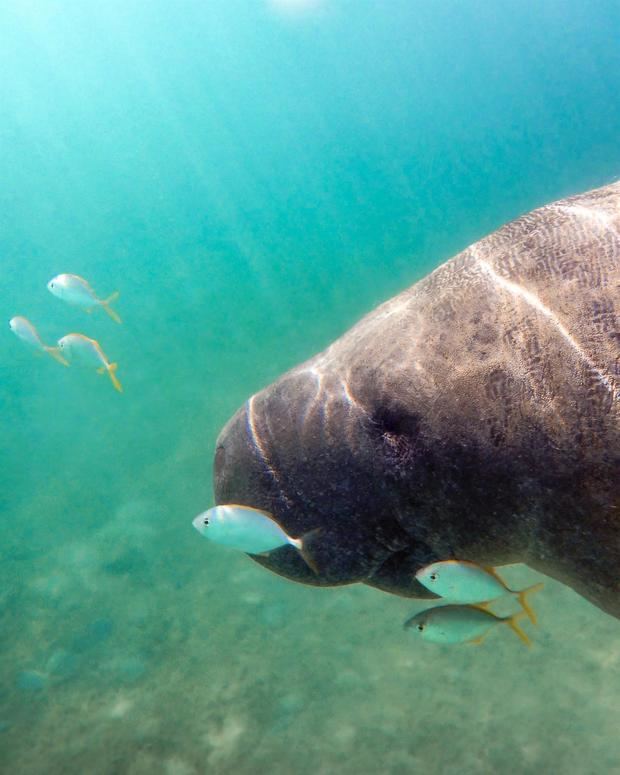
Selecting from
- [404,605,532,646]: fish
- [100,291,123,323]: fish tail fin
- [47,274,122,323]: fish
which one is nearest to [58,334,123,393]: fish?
[47,274,122,323]: fish

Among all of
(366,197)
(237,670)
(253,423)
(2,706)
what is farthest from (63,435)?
(366,197)

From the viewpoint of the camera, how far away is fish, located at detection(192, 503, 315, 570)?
7.45 feet

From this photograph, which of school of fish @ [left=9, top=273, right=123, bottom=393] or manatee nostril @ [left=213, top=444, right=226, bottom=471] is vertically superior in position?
school of fish @ [left=9, top=273, right=123, bottom=393]

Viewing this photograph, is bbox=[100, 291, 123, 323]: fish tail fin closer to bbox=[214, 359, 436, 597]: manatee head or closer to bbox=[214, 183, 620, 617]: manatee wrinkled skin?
bbox=[214, 359, 436, 597]: manatee head

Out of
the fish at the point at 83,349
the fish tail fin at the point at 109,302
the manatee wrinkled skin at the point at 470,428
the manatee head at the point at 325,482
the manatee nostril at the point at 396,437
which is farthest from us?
the fish tail fin at the point at 109,302

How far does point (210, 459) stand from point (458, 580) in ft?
50.4

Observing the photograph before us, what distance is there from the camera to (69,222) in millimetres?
103000

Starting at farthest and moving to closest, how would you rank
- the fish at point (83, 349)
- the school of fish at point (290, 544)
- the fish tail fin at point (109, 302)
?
1. the fish tail fin at point (109, 302)
2. the fish at point (83, 349)
3. the school of fish at point (290, 544)

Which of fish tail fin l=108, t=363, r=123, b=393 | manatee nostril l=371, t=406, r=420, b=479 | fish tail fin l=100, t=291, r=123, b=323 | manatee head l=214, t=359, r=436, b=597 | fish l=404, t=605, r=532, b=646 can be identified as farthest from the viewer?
fish tail fin l=100, t=291, r=123, b=323

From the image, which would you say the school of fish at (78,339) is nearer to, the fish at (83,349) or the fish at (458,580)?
the fish at (83,349)

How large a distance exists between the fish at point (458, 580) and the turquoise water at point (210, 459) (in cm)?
386

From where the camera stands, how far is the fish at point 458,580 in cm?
220

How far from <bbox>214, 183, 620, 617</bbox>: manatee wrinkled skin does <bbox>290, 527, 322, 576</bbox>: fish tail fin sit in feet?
0.05

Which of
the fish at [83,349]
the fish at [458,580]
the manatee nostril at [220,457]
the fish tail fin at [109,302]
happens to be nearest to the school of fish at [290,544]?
the fish at [458,580]
